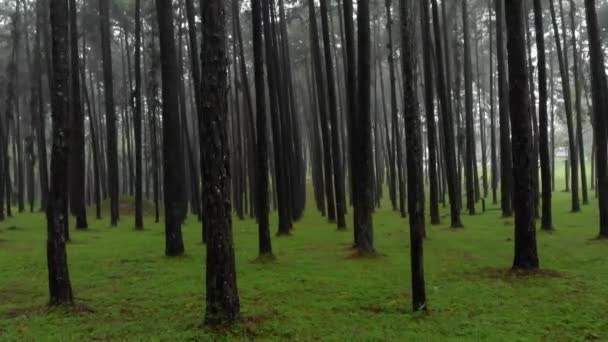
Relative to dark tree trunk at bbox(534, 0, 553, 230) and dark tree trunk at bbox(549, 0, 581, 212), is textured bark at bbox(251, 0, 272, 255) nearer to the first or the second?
dark tree trunk at bbox(534, 0, 553, 230)

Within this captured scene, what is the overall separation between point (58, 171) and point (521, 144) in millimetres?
7733

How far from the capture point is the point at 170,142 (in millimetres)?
12961

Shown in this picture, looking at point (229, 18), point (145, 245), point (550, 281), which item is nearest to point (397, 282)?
point (550, 281)

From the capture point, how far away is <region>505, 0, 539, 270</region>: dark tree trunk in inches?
386

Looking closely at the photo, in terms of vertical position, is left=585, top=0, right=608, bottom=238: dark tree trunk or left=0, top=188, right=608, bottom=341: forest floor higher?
left=585, top=0, right=608, bottom=238: dark tree trunk

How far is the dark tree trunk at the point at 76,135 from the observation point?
19.0 meters

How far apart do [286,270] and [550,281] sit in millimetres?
4780

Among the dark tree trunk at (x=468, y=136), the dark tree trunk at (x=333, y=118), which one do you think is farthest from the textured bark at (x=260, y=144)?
the dark tree trunk at (x=468, y=136)

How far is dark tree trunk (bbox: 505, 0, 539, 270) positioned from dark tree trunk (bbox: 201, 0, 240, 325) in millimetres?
5823

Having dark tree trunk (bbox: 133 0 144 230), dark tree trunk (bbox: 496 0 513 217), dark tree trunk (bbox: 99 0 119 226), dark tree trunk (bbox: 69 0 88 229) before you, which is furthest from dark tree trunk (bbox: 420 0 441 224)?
dark tree trunk (bbox: 99 0 119 226)

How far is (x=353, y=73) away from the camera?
13.6 m

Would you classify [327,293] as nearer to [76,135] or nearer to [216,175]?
[216,175]

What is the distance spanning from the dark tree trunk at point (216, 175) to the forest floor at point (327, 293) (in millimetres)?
389

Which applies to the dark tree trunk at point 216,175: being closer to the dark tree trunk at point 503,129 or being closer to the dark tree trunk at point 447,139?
the dark tree trunk at point 447,139
